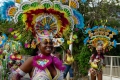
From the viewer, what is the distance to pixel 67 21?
19.4 feet

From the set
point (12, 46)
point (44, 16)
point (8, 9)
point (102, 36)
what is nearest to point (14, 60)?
point (12, 46)

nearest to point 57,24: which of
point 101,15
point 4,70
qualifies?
point 4,70

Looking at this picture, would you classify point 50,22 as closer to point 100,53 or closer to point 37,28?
point 37,28

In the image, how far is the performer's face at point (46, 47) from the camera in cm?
511

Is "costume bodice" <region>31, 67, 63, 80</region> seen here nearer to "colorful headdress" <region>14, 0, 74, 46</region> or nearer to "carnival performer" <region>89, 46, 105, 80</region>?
"colorful headdress" <region>14, 0, 74, 46</region>

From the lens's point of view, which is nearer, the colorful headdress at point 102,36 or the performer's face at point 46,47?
the performer's face at point 46,47

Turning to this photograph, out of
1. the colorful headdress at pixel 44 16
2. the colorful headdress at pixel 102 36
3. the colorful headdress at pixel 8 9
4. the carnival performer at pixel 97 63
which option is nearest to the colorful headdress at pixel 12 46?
the colorful headdress at pixel 102 36

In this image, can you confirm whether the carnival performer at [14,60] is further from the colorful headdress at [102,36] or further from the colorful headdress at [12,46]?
the colorful headdress at [102,36]

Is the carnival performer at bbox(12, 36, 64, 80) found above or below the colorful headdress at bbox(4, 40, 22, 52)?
above

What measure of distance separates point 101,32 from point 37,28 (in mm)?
4610

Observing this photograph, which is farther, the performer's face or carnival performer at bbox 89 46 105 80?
carnival performer at bbox 89 46 105 80

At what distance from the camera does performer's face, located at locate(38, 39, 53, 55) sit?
5105 mm

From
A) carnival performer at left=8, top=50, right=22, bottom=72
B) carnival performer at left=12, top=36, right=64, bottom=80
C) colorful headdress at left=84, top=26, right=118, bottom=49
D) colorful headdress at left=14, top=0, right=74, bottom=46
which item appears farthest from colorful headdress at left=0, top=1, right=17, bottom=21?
carnival performer at left=8, top=50, right=22, bottom=72

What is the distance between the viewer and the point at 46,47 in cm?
511
